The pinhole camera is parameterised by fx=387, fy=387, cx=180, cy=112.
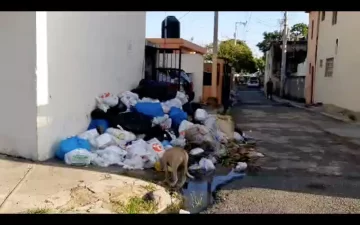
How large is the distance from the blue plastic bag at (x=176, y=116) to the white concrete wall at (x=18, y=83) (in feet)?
11.5

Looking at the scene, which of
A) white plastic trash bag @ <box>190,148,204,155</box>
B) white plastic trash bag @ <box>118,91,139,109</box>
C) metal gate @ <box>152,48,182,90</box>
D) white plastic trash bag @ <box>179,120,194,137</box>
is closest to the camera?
white plastic trash bag @ <box>190,148,204,155</box>

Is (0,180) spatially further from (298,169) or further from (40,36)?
(298,169)

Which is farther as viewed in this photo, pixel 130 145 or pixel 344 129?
pixel 344 129

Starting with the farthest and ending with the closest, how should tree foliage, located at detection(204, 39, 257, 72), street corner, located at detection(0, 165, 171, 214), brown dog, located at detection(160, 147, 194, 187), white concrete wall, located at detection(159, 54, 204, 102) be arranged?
tree foliage, located at detection(204, 39, 257, 72), white concrete wall, located at detection(159, 54, 204, 102), brown dog, located at detection(160, 147, 194, 187), street corner, located at detection(0, 165, 171, 214)

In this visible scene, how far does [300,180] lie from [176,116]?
3541 millimetres

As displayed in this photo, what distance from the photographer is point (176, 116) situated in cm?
873

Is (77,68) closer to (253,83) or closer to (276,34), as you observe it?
(253,83)

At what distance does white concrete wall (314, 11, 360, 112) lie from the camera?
53.3 feet

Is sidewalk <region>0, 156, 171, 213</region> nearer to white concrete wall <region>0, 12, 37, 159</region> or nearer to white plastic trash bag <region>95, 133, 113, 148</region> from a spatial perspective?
white concrete wall <region>0, 12, 37, 159</region>

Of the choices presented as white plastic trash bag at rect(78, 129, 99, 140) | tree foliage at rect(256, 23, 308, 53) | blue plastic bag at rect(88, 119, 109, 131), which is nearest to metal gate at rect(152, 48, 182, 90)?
blue plastic bag at rect(88, 119, 109, 131)

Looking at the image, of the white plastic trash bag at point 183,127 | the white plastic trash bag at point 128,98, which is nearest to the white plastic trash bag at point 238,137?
the white plastic trash bag at point 183,127

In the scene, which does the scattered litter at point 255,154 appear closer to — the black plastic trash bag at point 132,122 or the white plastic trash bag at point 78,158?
the black plastic trash bag at point 132,122

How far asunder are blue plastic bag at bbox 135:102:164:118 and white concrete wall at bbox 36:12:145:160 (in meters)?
0.78

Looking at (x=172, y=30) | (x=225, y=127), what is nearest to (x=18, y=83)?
(x=225, y=127)
